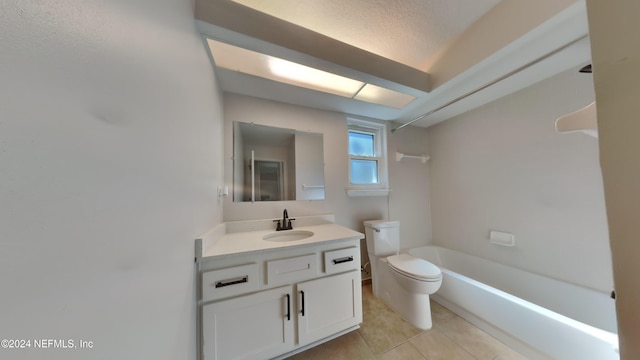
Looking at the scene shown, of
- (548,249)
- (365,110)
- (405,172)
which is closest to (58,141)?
(365,110)

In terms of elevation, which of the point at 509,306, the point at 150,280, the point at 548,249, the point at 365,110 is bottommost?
the point at 509,306

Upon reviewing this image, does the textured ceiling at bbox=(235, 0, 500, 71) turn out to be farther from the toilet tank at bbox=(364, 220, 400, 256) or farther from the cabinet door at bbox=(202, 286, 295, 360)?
the cabinet door at bbox=(202, 286, 295, 360)

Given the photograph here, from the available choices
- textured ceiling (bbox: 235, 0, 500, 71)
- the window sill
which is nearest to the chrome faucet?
the window sill

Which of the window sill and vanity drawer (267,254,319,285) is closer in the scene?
vanity drawer (267,254,319,285)

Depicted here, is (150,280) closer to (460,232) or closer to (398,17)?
(398,17)

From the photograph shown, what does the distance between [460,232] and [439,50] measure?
77.0 inches

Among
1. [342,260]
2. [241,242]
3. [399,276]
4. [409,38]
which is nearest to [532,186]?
[399,276]

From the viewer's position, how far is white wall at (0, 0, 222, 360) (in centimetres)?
25

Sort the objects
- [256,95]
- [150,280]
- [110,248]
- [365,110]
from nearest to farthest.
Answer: [110,248] → [150,280] → [256,95] → [365,110]

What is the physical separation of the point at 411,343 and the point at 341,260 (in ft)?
2.67

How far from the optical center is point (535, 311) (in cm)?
112

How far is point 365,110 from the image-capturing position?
1.96m

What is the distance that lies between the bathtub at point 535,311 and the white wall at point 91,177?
1.97 meters

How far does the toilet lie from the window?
0.45 m
